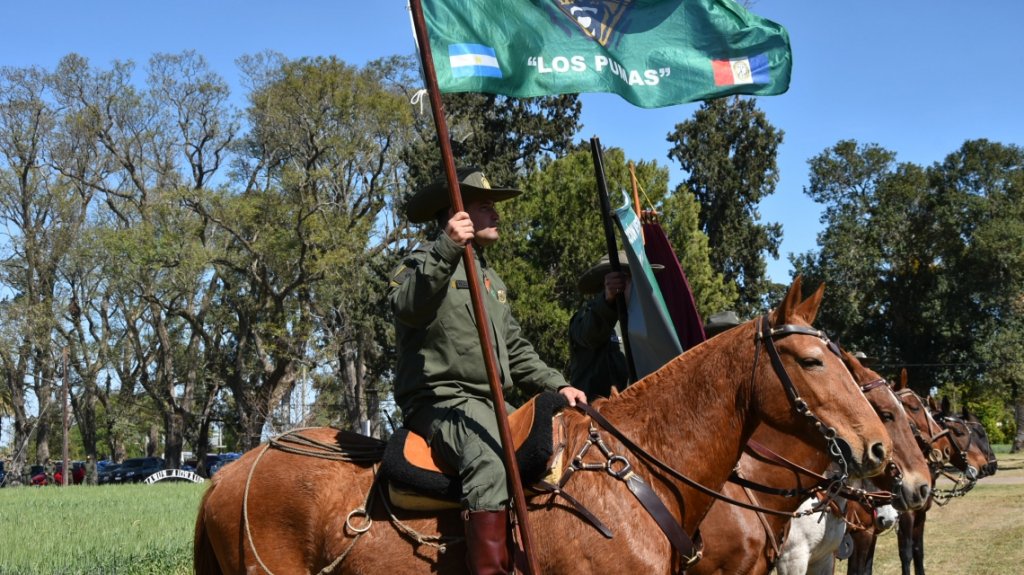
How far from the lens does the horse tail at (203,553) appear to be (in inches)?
219

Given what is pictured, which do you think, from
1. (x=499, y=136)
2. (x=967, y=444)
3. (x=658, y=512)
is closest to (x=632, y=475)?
(x=658, y=512)

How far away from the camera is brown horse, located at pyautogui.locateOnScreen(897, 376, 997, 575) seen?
38.0ft

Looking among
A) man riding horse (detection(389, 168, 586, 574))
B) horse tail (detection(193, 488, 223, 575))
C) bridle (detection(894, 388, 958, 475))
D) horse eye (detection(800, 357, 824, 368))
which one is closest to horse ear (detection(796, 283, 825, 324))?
horse eye (detection(800, 357, 824, 368))

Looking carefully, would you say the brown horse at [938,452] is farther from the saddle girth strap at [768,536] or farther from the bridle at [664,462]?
the bridle at [664,462]

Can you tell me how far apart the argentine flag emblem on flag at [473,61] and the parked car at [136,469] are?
57.4 meters

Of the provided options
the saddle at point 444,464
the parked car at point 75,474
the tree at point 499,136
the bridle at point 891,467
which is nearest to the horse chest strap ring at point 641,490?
the saddle at point 444,464

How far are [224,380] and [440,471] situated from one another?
45.4 metres

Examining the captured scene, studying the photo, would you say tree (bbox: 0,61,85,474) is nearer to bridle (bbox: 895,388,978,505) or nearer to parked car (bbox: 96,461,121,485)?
parked car (bbox: 96,461,121,485)

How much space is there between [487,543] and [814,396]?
1.74m

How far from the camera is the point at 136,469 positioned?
60250 mm

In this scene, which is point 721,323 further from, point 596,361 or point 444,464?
point 444,464

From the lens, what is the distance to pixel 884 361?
51.1 m

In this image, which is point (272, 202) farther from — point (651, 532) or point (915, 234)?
point (651, 532)

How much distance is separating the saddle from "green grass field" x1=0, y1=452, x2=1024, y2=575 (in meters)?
0.46
